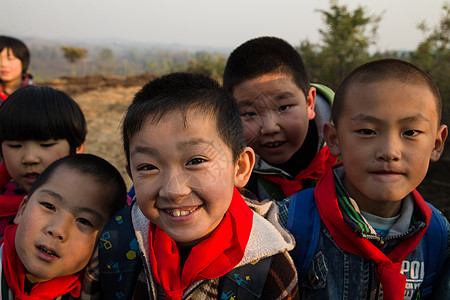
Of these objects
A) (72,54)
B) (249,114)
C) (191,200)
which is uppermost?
(249,114)

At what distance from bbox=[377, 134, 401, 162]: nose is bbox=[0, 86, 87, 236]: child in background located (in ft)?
5.81

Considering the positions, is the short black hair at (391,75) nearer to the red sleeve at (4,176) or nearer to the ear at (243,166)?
the ear at (243,166)

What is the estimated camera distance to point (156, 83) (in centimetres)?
146

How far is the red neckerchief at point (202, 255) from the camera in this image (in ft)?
4.57

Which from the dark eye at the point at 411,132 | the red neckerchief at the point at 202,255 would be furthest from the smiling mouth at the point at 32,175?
the dark eye at the point at 411,132

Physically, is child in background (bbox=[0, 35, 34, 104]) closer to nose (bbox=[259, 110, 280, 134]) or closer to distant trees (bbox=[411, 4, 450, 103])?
nose (bbox=[259, 110, 280, 134])

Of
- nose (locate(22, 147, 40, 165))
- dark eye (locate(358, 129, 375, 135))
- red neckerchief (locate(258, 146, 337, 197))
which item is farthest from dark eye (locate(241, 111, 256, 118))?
nose (locate(22, 147, 40, 165))

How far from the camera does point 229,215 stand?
1.51 m

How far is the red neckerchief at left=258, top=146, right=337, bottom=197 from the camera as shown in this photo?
216 centimetres

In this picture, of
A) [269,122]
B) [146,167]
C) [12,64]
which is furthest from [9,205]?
[12,64]

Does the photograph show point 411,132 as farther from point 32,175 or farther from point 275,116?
point 32,175

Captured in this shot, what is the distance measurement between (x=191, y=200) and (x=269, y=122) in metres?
0.91

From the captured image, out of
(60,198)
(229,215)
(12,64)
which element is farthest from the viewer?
(12,64)

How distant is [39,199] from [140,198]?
0.60 metres
